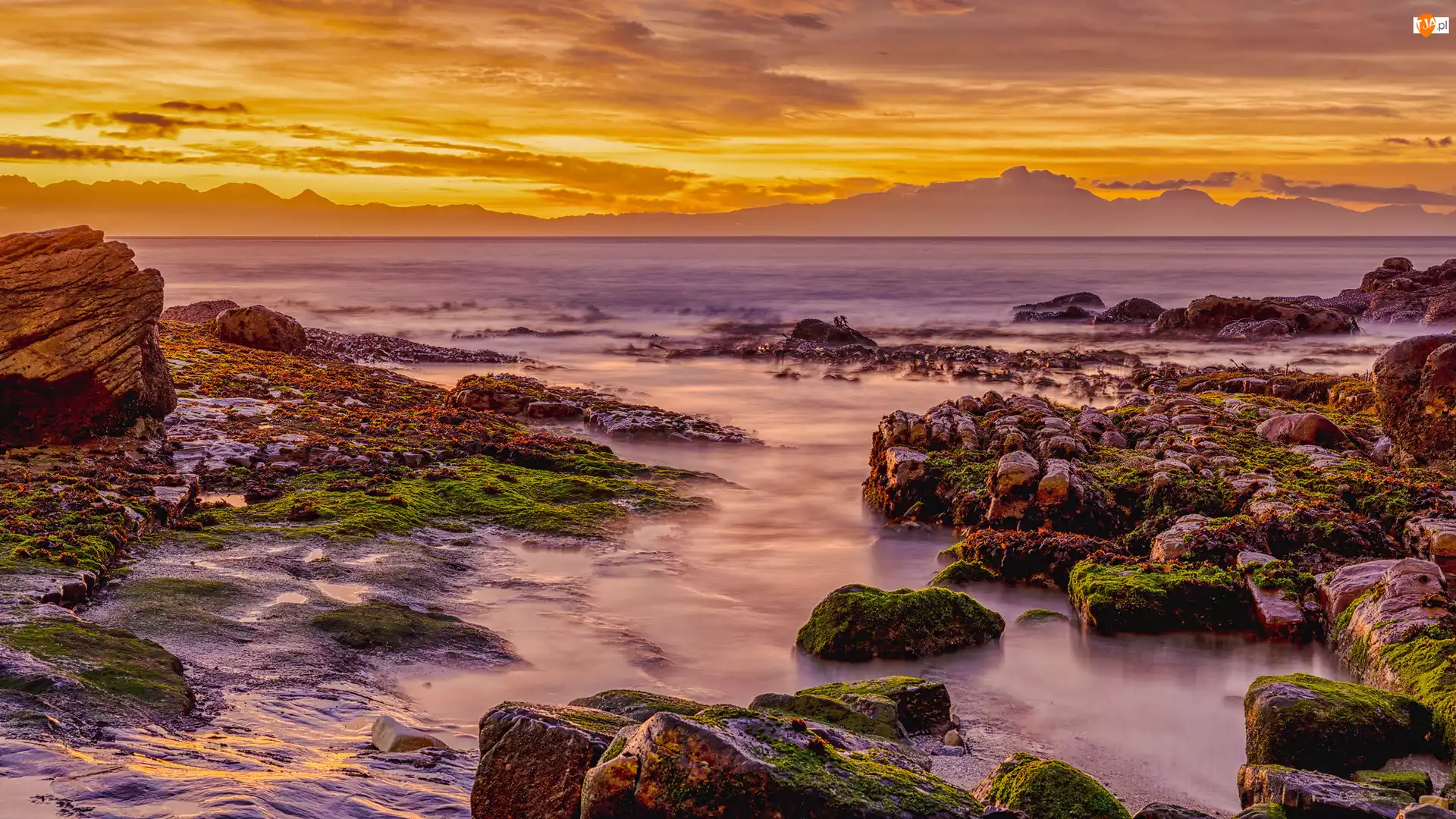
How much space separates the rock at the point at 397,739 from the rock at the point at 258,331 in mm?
26744

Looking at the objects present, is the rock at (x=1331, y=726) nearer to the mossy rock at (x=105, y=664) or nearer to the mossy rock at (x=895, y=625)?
the mossy rock at (x=895, y=625)

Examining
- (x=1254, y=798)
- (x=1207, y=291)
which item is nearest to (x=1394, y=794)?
(x=1254, y=798)

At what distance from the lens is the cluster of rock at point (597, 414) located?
26812 millimetres

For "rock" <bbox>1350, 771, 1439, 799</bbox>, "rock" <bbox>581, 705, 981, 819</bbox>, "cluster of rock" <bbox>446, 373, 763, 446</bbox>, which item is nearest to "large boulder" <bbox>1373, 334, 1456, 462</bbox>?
"rock" <bbox>1350, 771, 1439, 799</bbox>

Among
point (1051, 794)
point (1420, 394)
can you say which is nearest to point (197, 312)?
point (1420, 394)

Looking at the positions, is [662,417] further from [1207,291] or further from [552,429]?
[1207,291]

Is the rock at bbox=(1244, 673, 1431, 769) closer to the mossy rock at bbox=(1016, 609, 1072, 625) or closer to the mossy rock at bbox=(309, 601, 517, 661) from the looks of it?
the mossy rock at bbox=(1016, 609, 1072, 625)

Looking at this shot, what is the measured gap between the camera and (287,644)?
11570mm

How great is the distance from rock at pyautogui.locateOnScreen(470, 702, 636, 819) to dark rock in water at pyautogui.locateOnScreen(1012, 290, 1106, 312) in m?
61.7

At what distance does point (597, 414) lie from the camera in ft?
91.6

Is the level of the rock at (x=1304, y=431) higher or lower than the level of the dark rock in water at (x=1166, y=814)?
higher

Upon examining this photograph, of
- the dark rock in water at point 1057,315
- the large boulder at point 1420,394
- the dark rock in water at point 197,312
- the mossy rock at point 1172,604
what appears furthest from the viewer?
the dark rock in water at point 1057,315

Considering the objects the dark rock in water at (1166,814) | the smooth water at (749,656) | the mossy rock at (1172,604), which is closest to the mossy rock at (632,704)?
the smooth water at (749,656)

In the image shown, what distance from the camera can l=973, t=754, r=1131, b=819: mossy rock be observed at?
25.1ft
